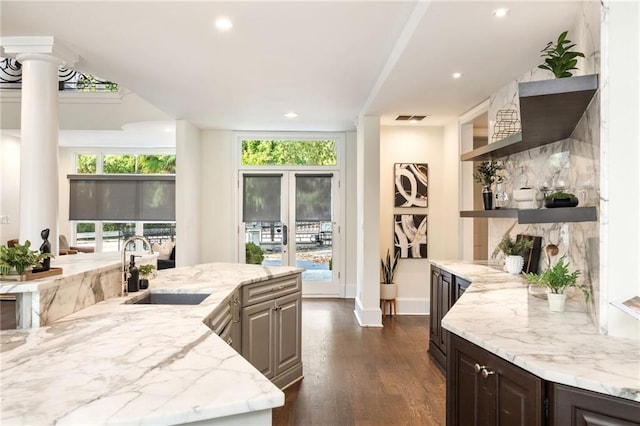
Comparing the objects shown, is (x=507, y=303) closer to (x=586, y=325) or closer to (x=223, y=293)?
(x=586, y=325)

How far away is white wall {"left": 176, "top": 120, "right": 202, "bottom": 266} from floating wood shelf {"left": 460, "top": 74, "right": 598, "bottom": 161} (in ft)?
14.8

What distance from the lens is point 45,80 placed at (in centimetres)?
324

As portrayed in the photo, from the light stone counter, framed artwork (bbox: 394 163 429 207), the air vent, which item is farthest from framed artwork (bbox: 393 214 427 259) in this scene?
the light stone counter

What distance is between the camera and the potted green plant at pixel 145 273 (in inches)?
105

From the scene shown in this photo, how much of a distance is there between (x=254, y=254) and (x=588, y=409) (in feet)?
19.3

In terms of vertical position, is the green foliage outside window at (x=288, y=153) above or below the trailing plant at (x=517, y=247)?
above

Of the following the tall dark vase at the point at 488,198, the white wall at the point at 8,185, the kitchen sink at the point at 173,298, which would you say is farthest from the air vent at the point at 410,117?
the white wall at the point at 8,185

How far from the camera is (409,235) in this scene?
18.9 ft

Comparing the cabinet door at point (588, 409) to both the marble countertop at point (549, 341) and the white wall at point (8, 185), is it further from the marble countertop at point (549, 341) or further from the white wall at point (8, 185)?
the white wall at point (8, 185)

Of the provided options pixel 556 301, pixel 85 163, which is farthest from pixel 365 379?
pixel 85 163

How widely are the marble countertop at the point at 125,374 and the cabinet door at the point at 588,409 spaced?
935mm

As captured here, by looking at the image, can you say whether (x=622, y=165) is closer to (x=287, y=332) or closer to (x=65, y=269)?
(x=287, y=332)

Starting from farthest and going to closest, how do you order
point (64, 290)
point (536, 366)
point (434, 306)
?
point (434, 306) → point (64, 290) → point (536, 366)

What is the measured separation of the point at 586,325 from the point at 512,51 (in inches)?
82.2
